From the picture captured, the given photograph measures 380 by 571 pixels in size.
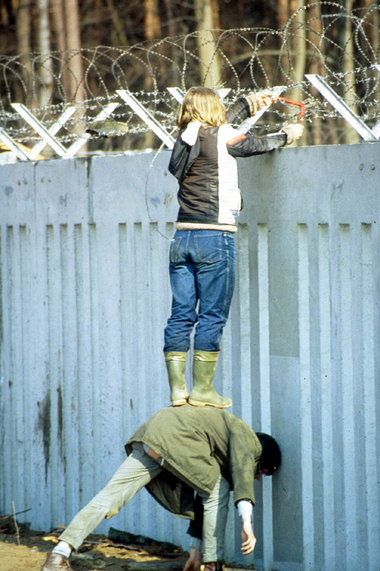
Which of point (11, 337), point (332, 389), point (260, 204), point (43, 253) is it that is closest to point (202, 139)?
point (260, 204)

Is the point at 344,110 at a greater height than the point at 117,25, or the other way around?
the point at 117,25

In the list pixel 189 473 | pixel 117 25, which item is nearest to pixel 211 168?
pixel 189 473

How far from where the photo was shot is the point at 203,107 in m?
4.82

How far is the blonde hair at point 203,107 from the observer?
482 cm

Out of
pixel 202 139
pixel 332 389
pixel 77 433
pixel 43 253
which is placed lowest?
pixel 77 433

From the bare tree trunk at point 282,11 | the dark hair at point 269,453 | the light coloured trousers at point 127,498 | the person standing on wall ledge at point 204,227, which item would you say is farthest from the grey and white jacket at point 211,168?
the bare tree trunk at point 282,11

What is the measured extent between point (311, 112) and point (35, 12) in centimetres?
1816

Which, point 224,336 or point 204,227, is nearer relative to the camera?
point 204,227

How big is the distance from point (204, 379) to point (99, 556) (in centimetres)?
150

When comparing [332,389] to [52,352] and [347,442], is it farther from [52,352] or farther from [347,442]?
[52,352]

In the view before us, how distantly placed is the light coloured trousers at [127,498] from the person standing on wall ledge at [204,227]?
0.42 meters

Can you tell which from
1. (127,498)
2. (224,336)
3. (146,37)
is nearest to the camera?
(127,498)

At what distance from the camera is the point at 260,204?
5.14m

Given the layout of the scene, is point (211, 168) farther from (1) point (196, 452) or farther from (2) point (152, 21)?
(2) point (152, 21)
